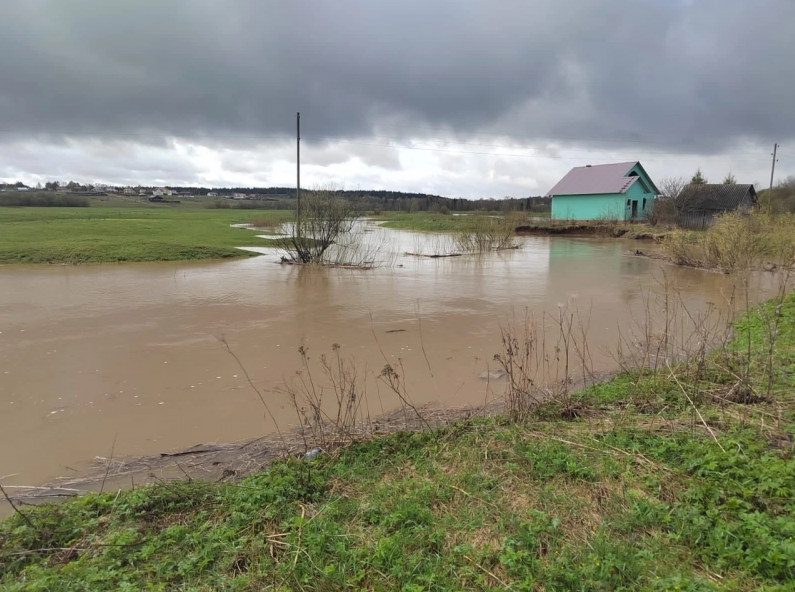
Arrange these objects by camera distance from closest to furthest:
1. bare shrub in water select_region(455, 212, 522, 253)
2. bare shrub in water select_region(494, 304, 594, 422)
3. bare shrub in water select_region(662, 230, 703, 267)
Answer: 1. bare shrub in water select_region(494, 304, 594, 422)
2. bare shrub in water select_region(662, 230, 703, 267)
3. bare shrub in water select_region(455, 212, 522, 253)

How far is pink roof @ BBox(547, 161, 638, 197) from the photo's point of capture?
42.4 metres

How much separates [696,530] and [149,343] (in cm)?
914

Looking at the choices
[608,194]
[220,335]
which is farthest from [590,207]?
[220,335]

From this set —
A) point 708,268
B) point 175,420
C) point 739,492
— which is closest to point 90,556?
point 175,420

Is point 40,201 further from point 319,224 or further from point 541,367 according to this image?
point 541,367

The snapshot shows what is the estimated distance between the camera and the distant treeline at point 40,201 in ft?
207

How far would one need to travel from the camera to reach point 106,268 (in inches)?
750

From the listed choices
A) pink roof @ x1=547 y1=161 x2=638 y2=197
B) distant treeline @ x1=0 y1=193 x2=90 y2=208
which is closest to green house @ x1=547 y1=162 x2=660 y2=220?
pink roof @ x1=547 y1=161 x2=638 y2=197

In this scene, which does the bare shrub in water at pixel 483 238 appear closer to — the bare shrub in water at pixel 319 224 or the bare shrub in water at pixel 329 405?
the bare shrub in water at pixel 319 224

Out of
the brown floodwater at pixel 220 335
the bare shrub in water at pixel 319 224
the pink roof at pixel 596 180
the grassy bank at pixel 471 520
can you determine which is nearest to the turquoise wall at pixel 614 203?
the pink roof at pixel 596 180

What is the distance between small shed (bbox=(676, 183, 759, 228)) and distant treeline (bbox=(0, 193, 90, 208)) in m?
72.9

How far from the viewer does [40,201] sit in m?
65.2

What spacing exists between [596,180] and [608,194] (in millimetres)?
2506

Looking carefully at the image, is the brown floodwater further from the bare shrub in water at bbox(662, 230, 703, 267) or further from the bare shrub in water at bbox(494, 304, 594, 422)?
the bare shrub in water at bbox(662, 230, 703, 267)
